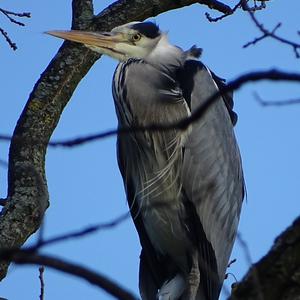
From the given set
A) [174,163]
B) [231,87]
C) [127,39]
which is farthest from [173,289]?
[231,87]

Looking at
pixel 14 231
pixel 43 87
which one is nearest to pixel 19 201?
pixel 14 231

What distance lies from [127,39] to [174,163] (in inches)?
25.7

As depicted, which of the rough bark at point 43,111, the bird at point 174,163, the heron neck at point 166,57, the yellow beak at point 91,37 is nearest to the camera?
the rough bark at point 43,111

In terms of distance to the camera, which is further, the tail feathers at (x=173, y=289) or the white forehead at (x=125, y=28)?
the white forehead at (x=125, y=28)

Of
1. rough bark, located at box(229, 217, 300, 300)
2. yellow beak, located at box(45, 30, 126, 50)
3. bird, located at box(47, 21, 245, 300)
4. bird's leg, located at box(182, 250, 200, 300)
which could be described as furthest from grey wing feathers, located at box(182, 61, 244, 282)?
rough bark, located at box(229, 217, 300, 300)

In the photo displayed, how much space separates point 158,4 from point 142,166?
0.84 metres

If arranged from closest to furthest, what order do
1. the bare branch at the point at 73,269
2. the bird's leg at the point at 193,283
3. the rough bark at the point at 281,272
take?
the bare branch at the point at 73,269 → the rough bark at the point at 281,272 → the bird's leg at the point at 193,283

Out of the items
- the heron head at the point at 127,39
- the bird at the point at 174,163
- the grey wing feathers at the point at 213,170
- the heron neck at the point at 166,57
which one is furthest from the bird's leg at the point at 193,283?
the heron head at the point at 127,39

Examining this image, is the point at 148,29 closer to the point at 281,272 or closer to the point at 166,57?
the point at 166,57

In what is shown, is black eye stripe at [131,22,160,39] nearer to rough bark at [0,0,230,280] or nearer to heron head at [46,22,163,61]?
heron head at [46,22,163,61]

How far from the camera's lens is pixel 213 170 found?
4074 mm

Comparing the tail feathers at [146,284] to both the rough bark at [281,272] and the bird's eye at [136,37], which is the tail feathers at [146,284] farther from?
the rough bark at [281,272]

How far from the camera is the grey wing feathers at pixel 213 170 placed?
13.0ft

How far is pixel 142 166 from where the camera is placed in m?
4.09
